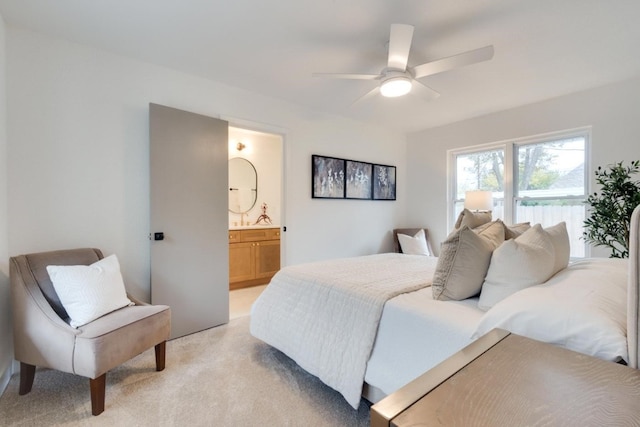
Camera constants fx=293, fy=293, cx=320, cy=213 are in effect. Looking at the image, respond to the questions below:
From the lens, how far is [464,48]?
2320 mm

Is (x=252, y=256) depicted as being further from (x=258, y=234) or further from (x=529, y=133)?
(x=529, y=133)

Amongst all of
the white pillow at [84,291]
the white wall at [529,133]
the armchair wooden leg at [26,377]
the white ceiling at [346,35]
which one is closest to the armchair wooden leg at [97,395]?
the white pillow at [84,291]

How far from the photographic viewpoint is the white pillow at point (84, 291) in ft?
5.83

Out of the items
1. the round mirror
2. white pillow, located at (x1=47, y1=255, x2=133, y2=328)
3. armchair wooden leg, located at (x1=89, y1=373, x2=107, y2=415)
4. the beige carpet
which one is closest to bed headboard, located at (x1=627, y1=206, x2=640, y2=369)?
the beige carpet

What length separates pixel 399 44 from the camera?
190 centimetres

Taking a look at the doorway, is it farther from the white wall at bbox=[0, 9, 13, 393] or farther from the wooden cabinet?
the white wall at bbox=[0, 9, 13, 393]

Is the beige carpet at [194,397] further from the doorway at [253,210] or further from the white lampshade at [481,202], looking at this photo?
the white lampshade at [481,202]

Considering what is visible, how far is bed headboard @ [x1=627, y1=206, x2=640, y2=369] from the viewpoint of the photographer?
74cm

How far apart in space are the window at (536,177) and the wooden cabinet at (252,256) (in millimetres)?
2934

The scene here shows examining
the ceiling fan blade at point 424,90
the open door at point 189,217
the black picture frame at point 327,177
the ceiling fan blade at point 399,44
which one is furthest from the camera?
the black picture frame at point 327,177

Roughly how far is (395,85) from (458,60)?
465 millimetres

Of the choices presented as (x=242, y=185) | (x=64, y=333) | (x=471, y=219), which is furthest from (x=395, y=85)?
(x=242, y=185)

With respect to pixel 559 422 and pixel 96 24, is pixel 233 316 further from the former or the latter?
pixel 559 422

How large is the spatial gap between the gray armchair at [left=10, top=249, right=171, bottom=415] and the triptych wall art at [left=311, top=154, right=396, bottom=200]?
92.8 inches
